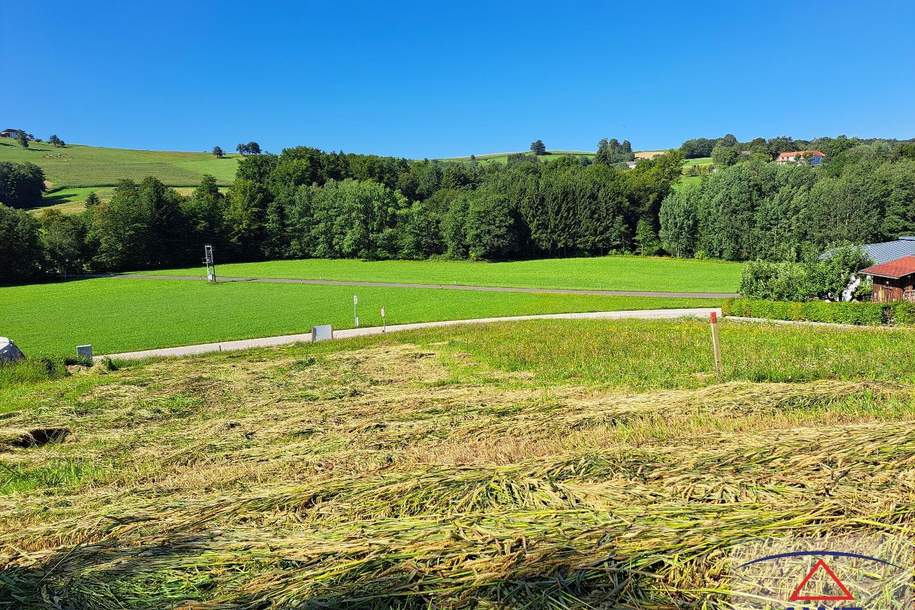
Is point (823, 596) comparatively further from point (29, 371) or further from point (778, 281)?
point (778, 281)

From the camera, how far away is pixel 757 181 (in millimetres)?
73062

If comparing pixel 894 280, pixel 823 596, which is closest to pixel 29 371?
pixel 823 596

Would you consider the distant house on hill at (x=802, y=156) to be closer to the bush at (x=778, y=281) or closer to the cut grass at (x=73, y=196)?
the bush at (x=778, y=281)

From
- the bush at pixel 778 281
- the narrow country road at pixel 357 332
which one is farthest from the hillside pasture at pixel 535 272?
the narrow country road at pixel 357 332

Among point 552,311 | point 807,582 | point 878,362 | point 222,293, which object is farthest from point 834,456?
point 222,293

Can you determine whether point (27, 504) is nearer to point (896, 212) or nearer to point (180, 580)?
point (180, 580)

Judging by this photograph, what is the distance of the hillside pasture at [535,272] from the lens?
5381 cm

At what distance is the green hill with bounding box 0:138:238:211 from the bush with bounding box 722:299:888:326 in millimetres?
113215

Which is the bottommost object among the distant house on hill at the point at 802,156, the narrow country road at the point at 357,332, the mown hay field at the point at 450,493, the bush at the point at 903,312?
the narrow country road at the point at 357,332

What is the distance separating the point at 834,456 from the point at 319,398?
903cm

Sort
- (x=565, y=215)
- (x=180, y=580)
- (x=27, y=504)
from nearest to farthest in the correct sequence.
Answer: (x=180, y=580), (x=27, y=504), (x=565, y=215)

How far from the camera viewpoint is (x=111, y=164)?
13650 cm

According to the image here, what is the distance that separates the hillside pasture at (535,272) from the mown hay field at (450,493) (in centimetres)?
4413

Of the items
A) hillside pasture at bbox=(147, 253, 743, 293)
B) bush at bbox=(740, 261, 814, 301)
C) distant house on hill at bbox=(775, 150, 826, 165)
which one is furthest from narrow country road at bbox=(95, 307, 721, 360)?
distant house on hill at bbox=(775, 150, 826, 165)
